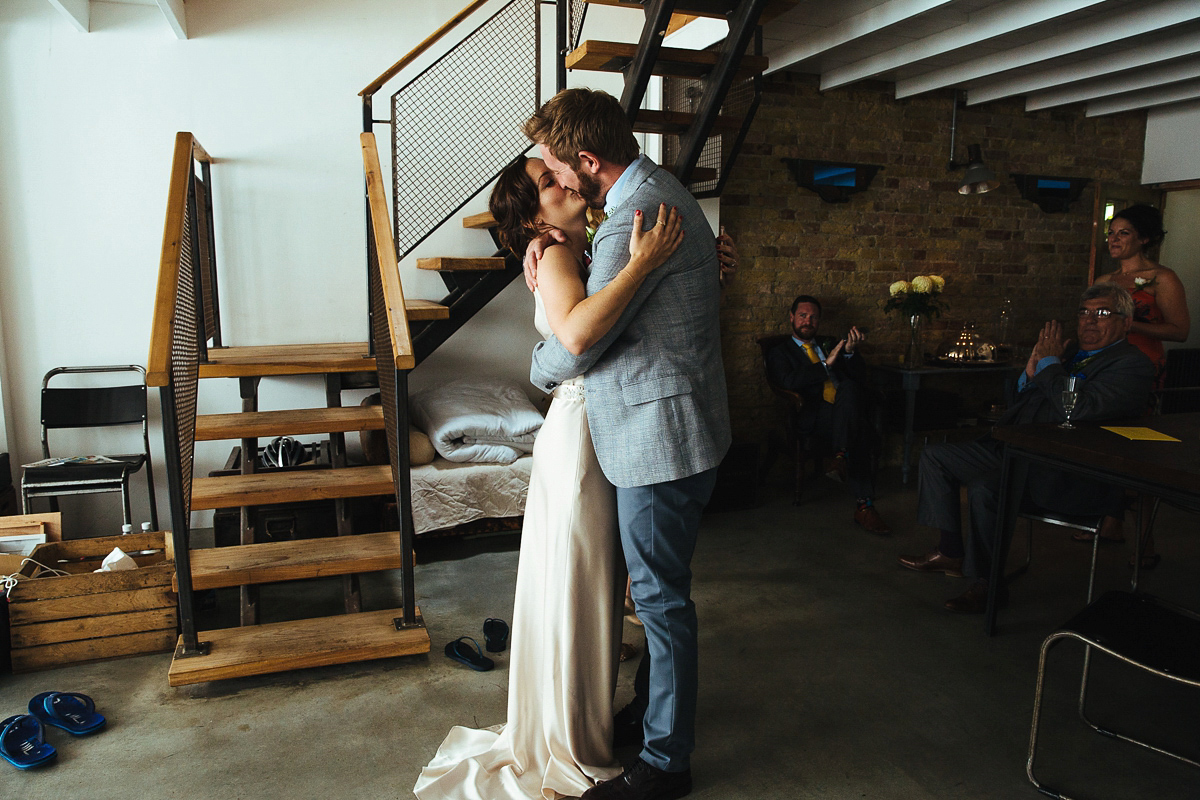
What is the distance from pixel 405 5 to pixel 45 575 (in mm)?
3397

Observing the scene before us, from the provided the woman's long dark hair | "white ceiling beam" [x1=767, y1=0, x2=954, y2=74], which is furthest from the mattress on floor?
the woman's long dark hair

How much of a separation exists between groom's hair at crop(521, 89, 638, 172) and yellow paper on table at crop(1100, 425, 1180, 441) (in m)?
2.12

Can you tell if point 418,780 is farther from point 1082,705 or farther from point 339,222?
point 339,222

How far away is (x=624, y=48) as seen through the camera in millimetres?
3609

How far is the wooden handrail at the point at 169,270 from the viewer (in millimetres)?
2445

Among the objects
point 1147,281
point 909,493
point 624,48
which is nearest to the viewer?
point 624,48

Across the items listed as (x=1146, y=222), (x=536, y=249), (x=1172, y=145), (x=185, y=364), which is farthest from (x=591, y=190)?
(x=1172, y=145)

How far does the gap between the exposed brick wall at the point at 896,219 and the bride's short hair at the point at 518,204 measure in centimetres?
331

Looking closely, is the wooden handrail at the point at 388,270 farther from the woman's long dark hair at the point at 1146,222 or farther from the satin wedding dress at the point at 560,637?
the woman's long dark hair at the point at 1146,222

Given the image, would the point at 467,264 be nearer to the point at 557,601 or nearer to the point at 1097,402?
the point at 557,601

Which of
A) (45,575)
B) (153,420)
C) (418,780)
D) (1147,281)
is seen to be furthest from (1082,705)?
(153,420)

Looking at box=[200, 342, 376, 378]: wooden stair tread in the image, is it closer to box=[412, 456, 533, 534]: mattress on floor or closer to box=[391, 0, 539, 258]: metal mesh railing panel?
box=[412, 456, 533, 534]: mattress on floor

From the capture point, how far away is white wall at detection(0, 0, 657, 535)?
3.97 m

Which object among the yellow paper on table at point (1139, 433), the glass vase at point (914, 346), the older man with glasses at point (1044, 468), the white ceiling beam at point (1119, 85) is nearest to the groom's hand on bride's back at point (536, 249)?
the older man with glasses at point (1044, 468)
